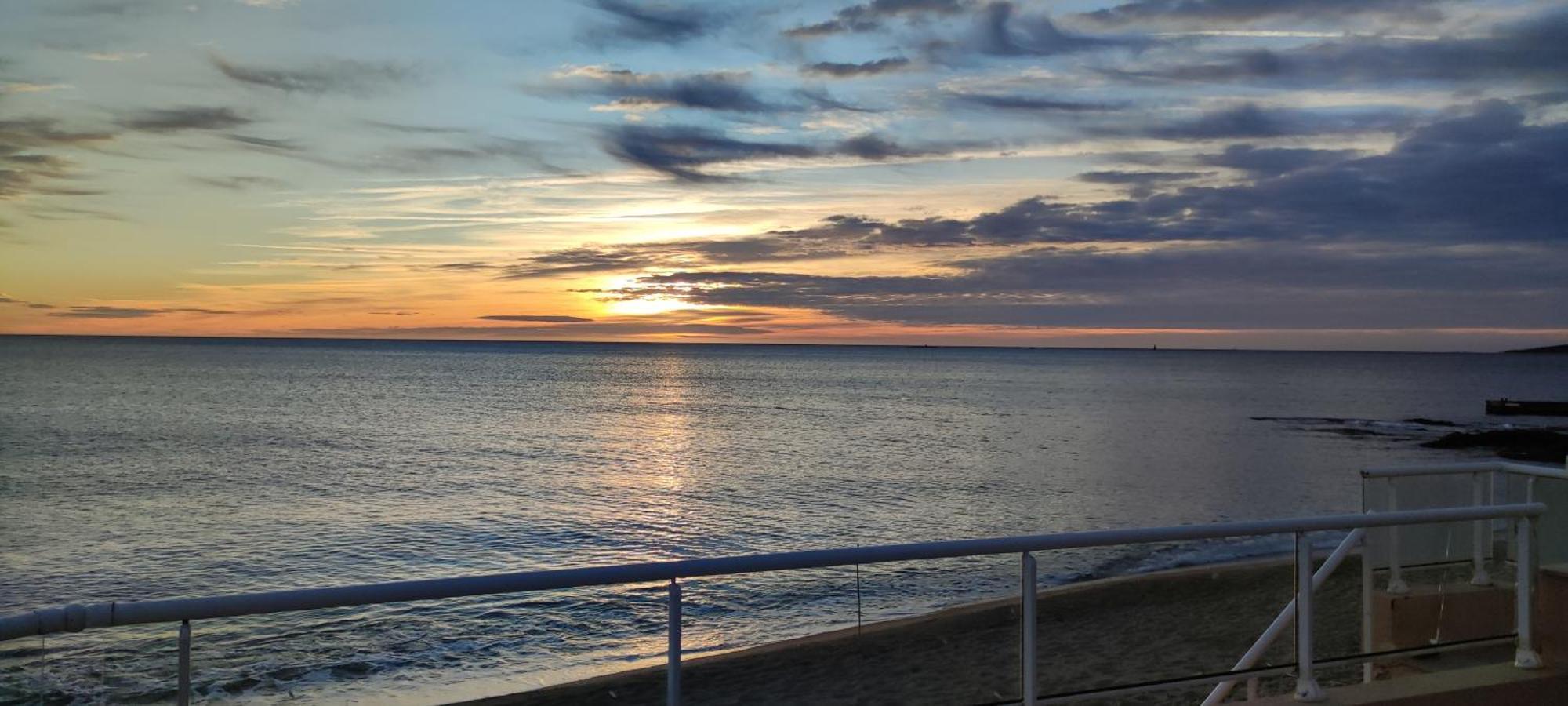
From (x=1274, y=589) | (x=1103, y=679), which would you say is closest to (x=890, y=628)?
(x=1103, y=679)

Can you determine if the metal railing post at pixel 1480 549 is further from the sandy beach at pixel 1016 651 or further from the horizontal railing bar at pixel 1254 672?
the sandy beach at pixel 1016 651

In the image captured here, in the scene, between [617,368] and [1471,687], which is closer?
[1471,687]

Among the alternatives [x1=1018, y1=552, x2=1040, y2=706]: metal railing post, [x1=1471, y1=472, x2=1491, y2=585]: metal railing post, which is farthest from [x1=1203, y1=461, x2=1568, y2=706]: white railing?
[x1=1018, y1=552, x2=1040, y2=706]: metal railing post

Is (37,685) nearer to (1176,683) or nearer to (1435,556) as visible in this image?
(1176,683)

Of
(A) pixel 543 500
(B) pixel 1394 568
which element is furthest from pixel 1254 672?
(A) pixel 543 500

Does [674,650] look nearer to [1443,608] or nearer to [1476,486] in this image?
[1443,608]

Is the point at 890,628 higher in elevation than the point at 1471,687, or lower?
higher

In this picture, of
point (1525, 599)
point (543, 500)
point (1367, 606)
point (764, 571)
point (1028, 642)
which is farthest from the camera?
point (543, 500)

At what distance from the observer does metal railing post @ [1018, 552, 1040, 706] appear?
418 centimetres

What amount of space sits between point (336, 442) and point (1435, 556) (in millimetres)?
53714

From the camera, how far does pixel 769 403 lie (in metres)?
91.6

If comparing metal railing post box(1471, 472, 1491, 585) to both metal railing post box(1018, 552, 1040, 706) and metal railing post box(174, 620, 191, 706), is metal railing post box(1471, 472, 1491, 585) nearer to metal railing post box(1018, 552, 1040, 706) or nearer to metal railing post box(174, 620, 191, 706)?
metal railing post box(1018, 552, 1040, 706)

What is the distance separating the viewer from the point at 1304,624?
15.6ft

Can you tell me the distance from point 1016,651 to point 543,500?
30.7 m
